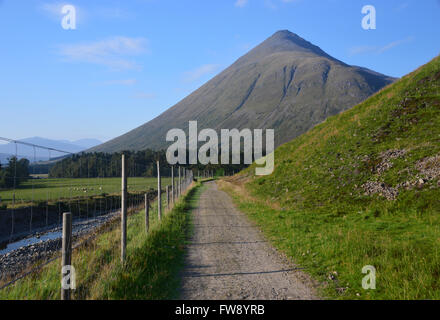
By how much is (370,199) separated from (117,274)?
35.2 feet

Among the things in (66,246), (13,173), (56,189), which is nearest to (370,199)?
(56,189)

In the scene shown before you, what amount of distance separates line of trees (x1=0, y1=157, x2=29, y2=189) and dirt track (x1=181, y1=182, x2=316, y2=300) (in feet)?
11.8

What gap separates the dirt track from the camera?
18.6 ft

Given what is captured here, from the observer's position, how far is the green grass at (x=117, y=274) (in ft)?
17.3

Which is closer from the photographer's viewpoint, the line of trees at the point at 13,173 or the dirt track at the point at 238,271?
the line of trees at the point at 13,173

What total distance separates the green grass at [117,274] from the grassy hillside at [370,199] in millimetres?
3117

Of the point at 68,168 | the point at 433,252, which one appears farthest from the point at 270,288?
the point at 68,168

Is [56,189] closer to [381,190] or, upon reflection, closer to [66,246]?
[66,246]

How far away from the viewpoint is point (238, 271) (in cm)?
703

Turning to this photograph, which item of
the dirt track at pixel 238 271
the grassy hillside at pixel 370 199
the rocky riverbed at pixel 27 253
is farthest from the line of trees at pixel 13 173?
the grassy hillside at pixel 370 199

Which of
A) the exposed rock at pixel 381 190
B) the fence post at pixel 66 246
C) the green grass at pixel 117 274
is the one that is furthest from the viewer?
the exposed rock at pixel 381 190

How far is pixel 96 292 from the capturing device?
16.8ft

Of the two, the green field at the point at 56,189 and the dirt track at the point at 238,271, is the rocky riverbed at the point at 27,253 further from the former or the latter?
the dirt track at the point at 238,271

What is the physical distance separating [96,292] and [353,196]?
39.3 feet
